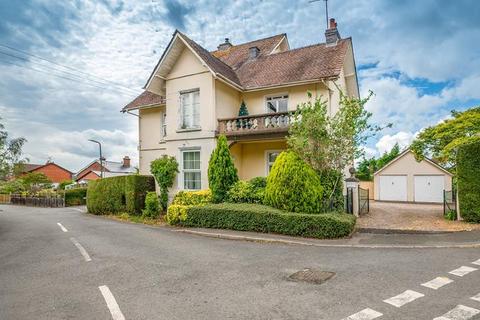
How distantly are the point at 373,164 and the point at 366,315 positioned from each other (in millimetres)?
35122

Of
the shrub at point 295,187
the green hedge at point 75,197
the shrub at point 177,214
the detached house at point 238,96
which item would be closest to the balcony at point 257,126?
the detached house at point 238,96

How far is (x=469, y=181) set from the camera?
1157 cm

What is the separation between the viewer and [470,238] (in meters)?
9.32

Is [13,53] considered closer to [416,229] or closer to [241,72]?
[241,72]

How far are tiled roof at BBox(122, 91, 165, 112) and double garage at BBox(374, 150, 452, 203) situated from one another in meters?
21.8

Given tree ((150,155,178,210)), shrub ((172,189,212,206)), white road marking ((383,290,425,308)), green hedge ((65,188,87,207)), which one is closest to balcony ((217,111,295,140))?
shrub ((172,189,212,206))

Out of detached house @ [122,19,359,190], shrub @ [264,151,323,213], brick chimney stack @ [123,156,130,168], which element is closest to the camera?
shrub @ [264,151,323,213]

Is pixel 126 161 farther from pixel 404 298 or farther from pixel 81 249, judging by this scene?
pixel 404 298

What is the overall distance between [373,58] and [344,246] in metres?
12.4

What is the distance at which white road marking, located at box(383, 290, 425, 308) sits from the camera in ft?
15.3

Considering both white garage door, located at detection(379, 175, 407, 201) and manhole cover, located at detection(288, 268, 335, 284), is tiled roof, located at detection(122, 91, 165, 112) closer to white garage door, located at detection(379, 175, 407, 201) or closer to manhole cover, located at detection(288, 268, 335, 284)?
manhole cover, located at detection(288, 268, 335, 284)

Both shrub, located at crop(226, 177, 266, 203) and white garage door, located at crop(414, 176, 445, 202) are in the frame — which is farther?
white garage door, located at crop(414, 176, 445, 202)

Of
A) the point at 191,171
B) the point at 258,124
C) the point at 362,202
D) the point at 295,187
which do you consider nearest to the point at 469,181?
the point at 362,202

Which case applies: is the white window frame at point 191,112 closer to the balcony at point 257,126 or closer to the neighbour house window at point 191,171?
the neighbour house window at point 191,171
